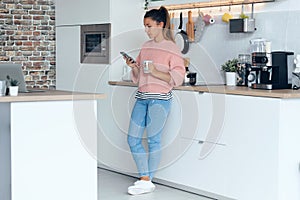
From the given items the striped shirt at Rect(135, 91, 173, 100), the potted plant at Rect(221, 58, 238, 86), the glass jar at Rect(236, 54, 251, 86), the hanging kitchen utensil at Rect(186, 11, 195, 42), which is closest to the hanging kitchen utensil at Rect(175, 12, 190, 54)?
the hanging kitchen utensil at Rect(186, 11, 195, 42)

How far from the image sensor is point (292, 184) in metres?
4.41

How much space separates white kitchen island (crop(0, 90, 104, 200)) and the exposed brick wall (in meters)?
2.57

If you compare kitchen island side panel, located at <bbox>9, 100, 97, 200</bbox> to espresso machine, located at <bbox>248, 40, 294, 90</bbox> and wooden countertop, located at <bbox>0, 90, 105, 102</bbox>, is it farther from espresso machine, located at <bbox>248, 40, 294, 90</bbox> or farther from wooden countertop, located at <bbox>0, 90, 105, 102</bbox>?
espresso machine, located at <bbox>248, 40, 294, 90</bbox>

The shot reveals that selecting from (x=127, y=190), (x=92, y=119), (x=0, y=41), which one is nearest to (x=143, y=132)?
(x=127, y=190)

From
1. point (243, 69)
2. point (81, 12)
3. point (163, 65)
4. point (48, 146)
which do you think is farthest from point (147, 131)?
point (81, 12)

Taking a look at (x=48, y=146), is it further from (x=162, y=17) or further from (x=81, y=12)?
(x=81, y=12)

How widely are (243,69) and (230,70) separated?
0.14 metres

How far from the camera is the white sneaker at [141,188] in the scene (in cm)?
511

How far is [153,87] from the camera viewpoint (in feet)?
16.4

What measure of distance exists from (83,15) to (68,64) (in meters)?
0.60

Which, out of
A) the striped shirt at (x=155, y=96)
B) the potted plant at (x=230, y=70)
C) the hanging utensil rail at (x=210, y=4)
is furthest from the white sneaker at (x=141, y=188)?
the hanging utensil rail at (x=210, y=4)

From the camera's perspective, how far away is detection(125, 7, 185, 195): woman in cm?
494

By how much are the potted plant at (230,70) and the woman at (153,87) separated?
473mm

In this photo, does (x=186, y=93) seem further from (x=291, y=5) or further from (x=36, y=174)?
(x=36, y=174)
